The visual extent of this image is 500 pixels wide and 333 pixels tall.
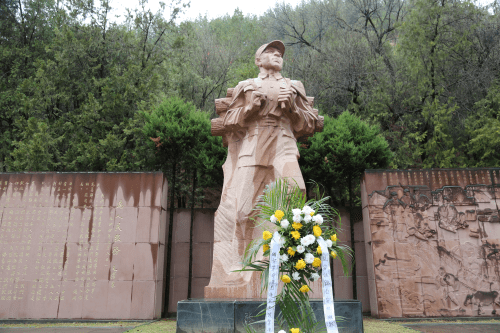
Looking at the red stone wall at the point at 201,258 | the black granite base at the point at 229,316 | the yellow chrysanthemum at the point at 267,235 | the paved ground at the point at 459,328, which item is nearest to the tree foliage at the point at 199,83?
the red stone wall at the point at 201,258

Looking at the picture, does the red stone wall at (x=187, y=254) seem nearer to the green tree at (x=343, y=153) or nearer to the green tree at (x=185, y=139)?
the green tree at (x=185, y=139)

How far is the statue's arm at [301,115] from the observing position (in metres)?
4.82

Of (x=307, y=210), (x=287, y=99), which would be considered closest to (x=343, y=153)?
(x=287, y=99)

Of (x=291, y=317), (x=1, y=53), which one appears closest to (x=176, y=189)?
(x=291, y=317)

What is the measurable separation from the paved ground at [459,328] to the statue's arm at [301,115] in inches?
110

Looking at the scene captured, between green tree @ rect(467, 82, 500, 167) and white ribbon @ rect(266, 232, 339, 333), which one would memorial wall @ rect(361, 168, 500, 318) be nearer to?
green tree @ rect(467, 82, 500, 167)

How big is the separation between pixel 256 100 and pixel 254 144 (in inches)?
21.9

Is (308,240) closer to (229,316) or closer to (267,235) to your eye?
(267,235)

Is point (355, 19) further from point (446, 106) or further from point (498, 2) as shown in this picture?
point (446, 106)

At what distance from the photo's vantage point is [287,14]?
12.6 m

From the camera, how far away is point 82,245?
5699mm

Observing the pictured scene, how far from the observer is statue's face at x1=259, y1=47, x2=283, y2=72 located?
4.88 meters

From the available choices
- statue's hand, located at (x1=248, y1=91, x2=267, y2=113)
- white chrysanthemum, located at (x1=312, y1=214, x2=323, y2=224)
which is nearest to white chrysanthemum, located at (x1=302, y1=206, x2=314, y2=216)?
white chrysanthemum, located at (x1=312, y1=214, x2=323, y2=224)

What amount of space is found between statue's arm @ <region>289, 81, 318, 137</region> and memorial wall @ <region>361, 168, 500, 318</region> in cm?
179
